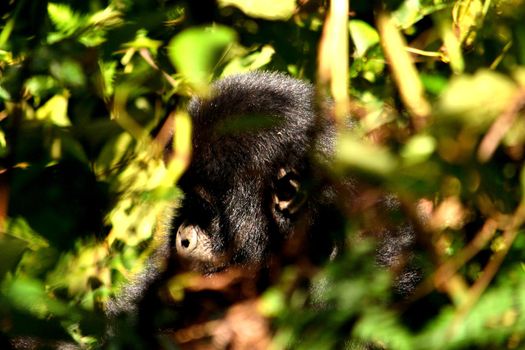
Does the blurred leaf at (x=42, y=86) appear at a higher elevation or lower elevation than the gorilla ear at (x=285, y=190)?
lower

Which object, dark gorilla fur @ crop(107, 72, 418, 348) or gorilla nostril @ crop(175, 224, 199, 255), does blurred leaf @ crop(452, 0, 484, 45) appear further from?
gorilla nostril @ crop(175, 224, 199, 255)

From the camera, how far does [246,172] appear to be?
241cm

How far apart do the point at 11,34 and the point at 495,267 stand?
2428 mm

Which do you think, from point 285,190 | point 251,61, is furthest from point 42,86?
point 285,190

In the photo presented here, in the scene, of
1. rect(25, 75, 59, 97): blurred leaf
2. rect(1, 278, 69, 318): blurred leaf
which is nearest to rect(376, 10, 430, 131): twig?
rect(1, 278, 69, 318): blurred leaf

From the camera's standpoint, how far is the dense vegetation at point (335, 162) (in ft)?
2.61

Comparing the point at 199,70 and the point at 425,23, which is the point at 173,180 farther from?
the point at 199,70

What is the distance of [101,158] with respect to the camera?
3088mm

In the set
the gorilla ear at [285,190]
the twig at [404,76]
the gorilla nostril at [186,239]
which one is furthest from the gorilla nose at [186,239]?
the twig at [404,76]

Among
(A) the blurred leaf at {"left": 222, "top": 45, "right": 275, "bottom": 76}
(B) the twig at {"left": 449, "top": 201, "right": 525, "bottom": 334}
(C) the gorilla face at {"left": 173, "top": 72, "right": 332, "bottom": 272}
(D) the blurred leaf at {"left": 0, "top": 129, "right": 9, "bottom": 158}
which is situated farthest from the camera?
(A) the blurred leaf at {"left": 222, "top": 45, "right": 275, "bottom": 76}

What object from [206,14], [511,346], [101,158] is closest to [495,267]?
[511,346]

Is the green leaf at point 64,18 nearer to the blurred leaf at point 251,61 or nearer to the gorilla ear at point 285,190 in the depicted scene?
the blurred leaf at point 251,61

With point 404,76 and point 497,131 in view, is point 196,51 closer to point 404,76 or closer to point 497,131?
point 497,131

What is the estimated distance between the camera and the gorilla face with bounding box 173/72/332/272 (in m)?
2.29
